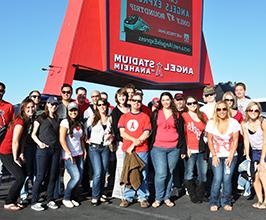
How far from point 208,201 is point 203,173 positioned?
0.45 m

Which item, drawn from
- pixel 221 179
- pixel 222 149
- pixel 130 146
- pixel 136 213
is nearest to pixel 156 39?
pixel 130 146

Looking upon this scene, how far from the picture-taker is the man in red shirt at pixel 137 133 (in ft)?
16.2

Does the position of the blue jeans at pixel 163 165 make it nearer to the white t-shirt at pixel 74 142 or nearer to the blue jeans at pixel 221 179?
the blue jeans at pixel 221 179

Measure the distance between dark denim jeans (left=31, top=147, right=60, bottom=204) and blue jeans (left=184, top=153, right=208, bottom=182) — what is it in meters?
2.07

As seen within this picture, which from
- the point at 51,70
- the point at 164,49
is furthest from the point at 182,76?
the point at 51,70

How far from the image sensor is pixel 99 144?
5086 mm

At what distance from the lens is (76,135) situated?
5.04 m

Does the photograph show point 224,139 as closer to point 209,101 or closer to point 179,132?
point 179,132

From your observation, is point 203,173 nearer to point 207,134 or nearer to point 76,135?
point 207,134

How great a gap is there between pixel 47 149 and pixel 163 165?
1.74 meters

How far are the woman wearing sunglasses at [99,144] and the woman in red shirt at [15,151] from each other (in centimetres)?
97

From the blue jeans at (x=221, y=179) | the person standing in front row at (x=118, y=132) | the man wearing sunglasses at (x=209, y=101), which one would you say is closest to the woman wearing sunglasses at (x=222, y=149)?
the blue jeans at (x=221, y=179)

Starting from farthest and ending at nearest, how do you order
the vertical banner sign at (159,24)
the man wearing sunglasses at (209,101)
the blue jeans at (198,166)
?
the vertical banner sign at (159,24) < the man wearing sunglasses at (209,101) < the blue jeans at (198,166)

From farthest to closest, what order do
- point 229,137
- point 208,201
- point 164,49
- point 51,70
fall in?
1. point 164,49
2. point 51,70
3. point 208,201
4. point 229,137
